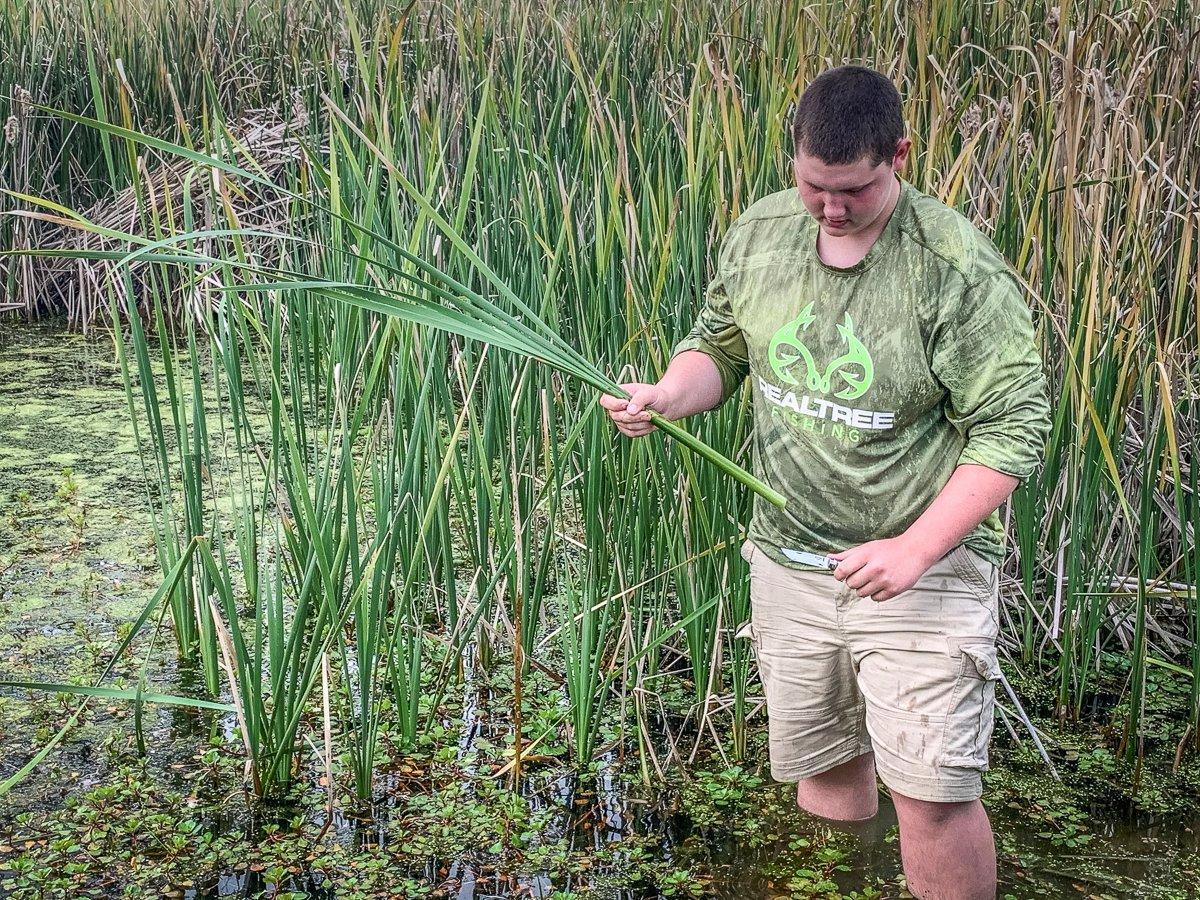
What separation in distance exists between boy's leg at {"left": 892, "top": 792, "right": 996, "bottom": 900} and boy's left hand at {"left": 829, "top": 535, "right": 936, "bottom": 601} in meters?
0.43

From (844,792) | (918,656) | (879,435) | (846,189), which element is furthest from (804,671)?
(846,189)

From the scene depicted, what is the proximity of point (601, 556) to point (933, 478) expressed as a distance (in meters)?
0.91

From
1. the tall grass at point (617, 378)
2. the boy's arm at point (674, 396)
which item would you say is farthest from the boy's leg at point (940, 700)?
the tall grass at point (617, 378)

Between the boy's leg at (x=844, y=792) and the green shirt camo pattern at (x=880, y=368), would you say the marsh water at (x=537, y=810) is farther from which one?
the green shirt camo pattern at (x=880, y=368)

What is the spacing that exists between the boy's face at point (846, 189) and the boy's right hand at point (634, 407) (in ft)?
1.16

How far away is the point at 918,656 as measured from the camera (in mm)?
1853

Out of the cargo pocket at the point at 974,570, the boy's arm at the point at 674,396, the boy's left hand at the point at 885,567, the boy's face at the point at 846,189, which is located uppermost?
the boy's face at the point at 846,189

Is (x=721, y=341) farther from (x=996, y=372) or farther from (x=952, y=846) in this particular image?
(x=952, y=846)

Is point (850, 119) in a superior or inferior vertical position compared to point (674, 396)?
superior

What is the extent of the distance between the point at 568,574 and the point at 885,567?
0.85m

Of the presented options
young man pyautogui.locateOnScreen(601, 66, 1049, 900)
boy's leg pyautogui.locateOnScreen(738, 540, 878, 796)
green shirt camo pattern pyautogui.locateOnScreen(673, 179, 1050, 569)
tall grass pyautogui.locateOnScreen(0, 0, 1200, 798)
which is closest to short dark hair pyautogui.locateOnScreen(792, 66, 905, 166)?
young man pyautogui.locateOnScreen(601, 66, 1049, 900)

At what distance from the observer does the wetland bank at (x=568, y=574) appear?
7.29 ft

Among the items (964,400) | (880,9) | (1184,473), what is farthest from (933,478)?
(880,9)

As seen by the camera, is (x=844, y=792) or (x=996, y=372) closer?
(x=996, y=372)
